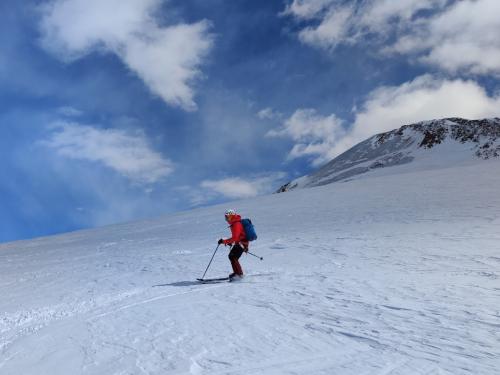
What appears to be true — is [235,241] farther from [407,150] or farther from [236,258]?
[407,150]

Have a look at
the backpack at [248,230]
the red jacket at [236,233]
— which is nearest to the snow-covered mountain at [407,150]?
the backpack at [248,230]

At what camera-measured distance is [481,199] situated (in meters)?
21.8

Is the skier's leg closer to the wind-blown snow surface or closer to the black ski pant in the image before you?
the black ski pant

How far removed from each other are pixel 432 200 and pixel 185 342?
841 inches

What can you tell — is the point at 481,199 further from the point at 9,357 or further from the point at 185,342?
the point at 9,357

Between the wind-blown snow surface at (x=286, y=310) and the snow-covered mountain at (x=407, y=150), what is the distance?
448ft

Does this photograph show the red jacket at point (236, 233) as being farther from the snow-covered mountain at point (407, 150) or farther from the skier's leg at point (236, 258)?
the snow-covered mountain at point (407, 150)

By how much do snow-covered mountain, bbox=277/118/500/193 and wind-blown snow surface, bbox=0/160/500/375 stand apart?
136571mm

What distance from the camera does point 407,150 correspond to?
17812 centimetres

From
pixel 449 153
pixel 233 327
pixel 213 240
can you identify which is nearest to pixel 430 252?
pixel 233 327

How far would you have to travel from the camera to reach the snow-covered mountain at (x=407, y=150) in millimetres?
154750

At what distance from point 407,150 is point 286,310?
18257 centimetres

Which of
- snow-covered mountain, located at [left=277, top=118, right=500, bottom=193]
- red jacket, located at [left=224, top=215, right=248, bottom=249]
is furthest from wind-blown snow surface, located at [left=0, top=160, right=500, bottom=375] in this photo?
snow-covered mountain, located at [left=277, top=118, right=500, bottom=193]

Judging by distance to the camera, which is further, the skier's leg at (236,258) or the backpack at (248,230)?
the backpack at (248,230)
